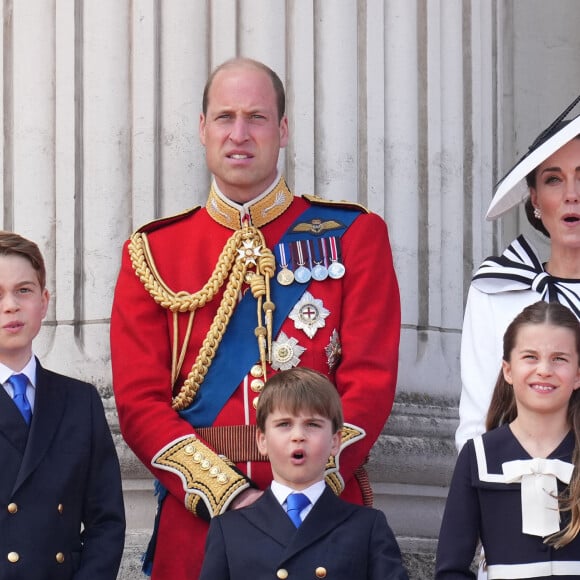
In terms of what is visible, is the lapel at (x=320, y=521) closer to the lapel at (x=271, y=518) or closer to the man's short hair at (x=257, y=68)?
the lapel at (x=271, y=518)

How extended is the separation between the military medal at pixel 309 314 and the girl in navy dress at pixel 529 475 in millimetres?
669

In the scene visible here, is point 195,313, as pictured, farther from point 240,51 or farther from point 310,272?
point 240,51

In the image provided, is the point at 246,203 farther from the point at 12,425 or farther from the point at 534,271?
the point at 12,425

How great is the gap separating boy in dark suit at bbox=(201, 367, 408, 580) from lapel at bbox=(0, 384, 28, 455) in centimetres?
56

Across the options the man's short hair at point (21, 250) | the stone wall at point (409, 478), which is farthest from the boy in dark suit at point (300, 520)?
the stone wall at point (409, 478)

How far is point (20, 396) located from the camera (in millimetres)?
4898

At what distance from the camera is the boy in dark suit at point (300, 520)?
462cm

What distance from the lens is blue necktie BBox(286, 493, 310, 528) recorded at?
15.4 feet

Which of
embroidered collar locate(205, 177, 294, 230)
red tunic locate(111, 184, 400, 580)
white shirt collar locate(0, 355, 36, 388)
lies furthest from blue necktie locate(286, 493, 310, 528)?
embroidered collar locate(205, 177, 294, 230)

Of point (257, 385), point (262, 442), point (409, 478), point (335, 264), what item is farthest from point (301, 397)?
point (409, 478)

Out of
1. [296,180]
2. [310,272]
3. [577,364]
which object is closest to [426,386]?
[296,180]

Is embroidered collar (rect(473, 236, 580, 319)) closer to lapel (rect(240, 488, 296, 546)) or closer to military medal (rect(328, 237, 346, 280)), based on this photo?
military medal (rect(328, 237, 346, 280))

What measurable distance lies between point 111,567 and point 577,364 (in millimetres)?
1348

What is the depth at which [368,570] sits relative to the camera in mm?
4652
